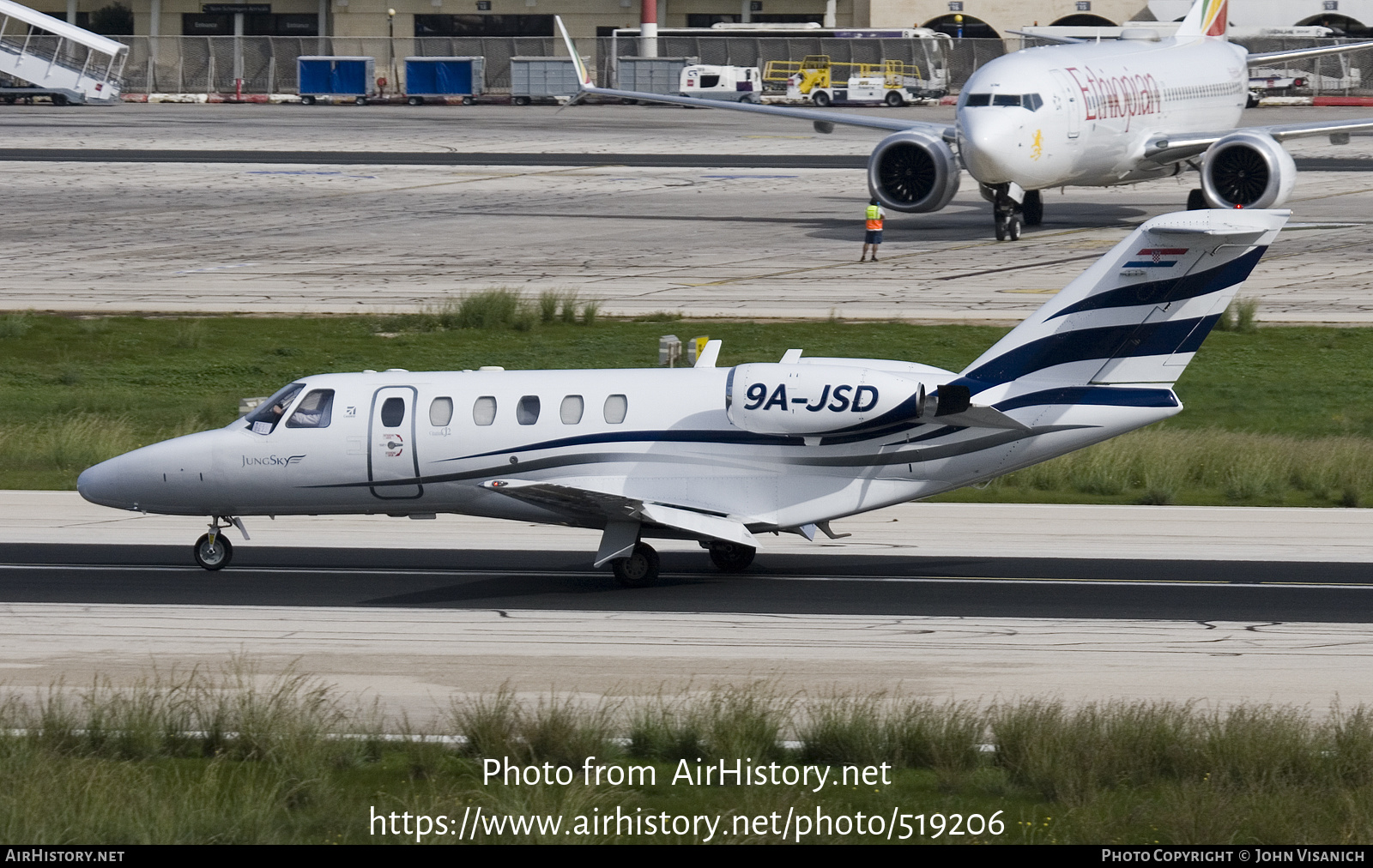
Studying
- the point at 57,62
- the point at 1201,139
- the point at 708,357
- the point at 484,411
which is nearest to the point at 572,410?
the point at 484,411

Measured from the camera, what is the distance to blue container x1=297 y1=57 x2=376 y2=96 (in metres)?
115

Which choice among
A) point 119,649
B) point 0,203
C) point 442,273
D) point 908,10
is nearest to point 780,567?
point 119,649

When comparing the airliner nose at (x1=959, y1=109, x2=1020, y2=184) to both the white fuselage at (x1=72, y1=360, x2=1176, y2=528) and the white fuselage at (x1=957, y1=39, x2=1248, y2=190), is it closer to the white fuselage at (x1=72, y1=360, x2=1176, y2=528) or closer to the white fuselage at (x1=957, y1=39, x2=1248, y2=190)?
the white fuselage at (x1=957, y1=39, x2=1248, y2=190)

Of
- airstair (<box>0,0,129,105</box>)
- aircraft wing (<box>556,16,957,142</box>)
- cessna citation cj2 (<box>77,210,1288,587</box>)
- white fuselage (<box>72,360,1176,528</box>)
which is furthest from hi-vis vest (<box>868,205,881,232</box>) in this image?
airstair (<box>0,0,129,105</box>)

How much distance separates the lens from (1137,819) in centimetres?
1164

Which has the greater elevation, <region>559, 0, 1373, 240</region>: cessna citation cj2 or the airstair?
the airstair

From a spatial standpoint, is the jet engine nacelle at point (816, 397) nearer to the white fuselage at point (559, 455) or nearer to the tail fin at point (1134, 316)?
the white fuselage at point (559, 455)

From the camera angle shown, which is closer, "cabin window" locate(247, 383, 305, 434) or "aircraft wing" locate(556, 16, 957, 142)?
"cabin window" locate(247, 383, 305, 434)

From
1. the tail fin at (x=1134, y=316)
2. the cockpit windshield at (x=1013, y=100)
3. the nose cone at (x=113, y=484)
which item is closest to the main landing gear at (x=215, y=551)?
the nose cone at (x=113, y=484)

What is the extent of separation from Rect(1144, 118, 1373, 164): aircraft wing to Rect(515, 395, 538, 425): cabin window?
34660 millimetres

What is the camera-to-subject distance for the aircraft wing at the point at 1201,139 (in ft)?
165

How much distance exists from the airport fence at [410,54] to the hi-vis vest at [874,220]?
222 feet
